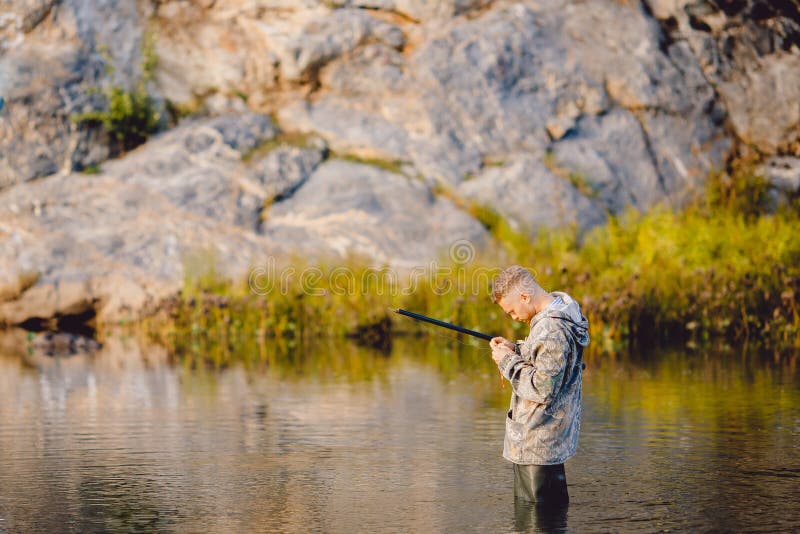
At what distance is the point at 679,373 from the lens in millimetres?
13969

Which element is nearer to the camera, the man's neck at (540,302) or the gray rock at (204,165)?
the man's neck at (540,302)

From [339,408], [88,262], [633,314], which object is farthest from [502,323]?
[88,262]

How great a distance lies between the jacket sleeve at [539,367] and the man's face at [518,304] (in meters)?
0.17

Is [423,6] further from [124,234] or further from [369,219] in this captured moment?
[124,234]

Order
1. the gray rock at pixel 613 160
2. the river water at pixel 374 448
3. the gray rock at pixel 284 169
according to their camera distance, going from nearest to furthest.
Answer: the river water at pixel 374 448 → the gray rock at pixel 284 169 → the gray rock at pixel 613 160

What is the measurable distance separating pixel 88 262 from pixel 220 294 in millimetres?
2797

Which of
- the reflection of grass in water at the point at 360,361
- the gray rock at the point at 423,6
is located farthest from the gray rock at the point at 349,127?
the reflection of grass in water at the point at 360,361

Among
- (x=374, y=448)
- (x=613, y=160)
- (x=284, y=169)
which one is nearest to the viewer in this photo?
(x=374, y=448)

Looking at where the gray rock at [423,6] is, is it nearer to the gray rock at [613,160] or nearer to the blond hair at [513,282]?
the gray rock at [613,160]

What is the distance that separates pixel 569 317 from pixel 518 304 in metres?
0.30

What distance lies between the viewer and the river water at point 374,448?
24.3ft

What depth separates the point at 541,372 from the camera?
272 inches

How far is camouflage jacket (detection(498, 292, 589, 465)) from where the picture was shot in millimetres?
6914

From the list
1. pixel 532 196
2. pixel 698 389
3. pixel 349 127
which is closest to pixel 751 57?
pixel 532 196
